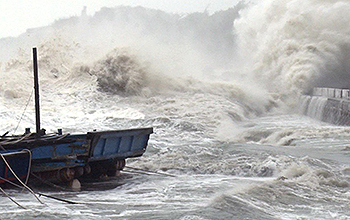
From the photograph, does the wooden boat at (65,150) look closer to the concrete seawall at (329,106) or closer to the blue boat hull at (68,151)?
the blue boat hull at (68,151)

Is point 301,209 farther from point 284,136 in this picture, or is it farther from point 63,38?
point 63,38

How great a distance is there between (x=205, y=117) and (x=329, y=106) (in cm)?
487

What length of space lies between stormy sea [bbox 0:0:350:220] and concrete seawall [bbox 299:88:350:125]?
33 centimetres

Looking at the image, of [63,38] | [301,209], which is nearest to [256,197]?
[301,209]

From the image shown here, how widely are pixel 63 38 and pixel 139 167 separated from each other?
2012 centimetres

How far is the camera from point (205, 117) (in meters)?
21.3

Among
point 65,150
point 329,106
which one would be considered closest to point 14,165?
point 65,150

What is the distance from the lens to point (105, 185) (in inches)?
441

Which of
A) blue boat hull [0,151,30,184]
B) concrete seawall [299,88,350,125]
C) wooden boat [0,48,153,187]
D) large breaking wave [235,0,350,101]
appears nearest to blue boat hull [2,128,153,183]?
wooden boat [0,48,153,187]

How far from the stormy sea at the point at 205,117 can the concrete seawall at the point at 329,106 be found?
0.33 metres

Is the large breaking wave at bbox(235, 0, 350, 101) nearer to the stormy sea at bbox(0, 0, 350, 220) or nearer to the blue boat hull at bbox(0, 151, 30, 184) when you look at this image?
the stormy sea at bbox(0, 0, 350, 220)

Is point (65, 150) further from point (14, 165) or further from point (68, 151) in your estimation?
point (14, 165)

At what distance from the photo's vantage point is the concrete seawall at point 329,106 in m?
20.2

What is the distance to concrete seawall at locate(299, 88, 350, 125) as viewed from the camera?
20.2 m
